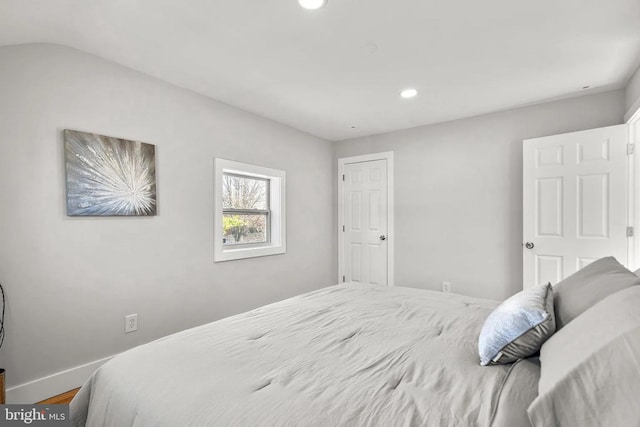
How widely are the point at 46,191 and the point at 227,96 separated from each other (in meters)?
1.62

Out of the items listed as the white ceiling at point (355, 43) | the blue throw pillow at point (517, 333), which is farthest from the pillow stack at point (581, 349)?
the white ceiling at point (355, 43)

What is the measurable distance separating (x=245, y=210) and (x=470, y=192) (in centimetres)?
260

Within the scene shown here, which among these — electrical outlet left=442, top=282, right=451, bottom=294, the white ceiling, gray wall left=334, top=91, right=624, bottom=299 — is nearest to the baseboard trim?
the white ceiling

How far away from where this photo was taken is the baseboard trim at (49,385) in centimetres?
187

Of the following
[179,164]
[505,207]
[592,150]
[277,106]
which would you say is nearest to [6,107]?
[179,164]

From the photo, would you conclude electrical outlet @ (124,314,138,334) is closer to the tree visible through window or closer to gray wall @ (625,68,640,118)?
the tree visible through window

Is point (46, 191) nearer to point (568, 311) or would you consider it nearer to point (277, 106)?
point (277, 106)

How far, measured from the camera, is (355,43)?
2.03 metres

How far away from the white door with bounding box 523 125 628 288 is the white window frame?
262 cm

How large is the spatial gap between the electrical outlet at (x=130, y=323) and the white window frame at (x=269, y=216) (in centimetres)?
82

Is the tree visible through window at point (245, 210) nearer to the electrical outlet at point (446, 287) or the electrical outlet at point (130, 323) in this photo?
the electrical outlet at point (130, 323)

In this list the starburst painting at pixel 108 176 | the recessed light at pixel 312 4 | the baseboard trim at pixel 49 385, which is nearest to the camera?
the recessed light at pixel 312 4

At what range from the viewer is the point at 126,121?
235 cm

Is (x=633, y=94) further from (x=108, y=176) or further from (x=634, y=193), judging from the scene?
(x=108, y=176)
